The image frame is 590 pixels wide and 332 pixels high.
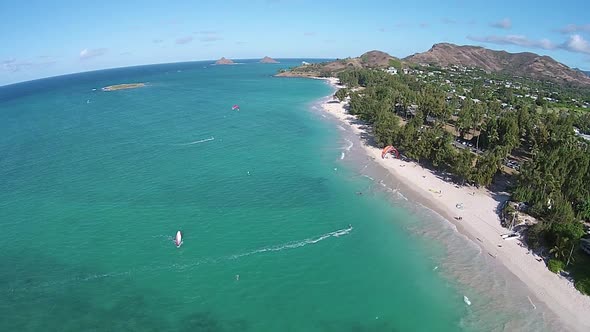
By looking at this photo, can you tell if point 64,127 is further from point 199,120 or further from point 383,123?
point 383,123

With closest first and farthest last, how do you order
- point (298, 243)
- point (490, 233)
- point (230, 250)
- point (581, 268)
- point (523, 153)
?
point (581, 268) → point (230, 250) → point (298, 243) → point (490, 233) → point (523, 153)

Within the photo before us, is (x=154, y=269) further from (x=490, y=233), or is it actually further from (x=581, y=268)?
(x=581, y=268)

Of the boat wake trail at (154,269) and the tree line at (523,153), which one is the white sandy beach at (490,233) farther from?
the boat wake trail at (154,269)

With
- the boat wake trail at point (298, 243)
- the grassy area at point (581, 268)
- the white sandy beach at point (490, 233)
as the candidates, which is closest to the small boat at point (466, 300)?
the white sandy beach at point (490, 233)

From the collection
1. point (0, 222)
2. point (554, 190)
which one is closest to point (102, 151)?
point (0, 222)

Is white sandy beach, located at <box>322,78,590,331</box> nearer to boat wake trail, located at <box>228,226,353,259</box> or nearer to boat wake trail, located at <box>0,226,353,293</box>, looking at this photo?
boat wake trail, located at <box>228,226,353,259</box>

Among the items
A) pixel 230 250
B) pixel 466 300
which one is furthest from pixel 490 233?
pixel 230 250

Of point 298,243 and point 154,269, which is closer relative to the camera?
point 154,269
